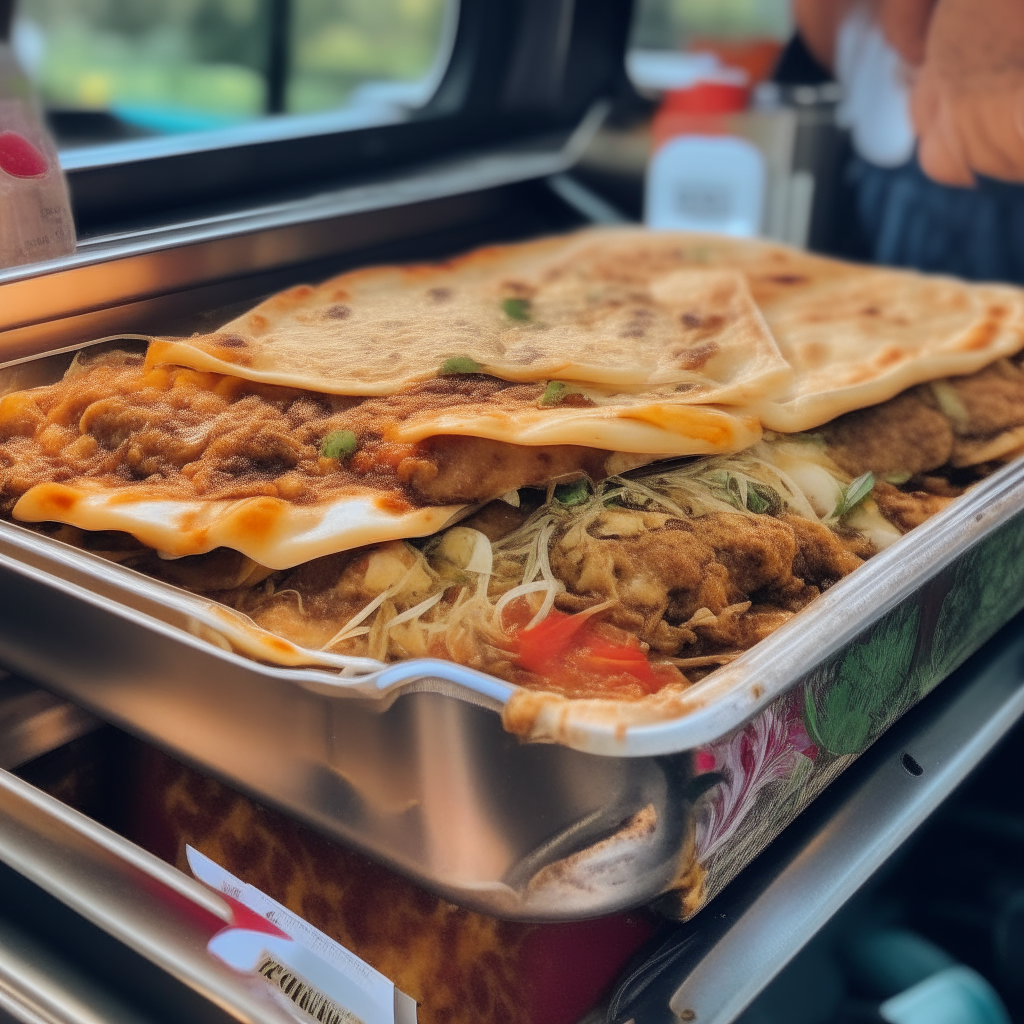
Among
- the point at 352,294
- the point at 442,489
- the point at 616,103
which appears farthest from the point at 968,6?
the point at 442,489

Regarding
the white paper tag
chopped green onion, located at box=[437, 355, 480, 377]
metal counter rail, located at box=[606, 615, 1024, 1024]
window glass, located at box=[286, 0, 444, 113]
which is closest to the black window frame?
window glass, located at box=[286, 0, 444, 113]

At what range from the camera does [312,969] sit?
83 centimetres

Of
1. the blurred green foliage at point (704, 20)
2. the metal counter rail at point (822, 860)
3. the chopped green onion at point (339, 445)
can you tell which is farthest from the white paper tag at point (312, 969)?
the blurred green foliage at point (704, 20)

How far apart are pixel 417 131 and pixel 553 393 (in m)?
1.23

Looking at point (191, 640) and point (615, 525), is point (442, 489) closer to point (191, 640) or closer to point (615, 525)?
point (615, 525)

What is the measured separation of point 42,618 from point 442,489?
0.35 metres

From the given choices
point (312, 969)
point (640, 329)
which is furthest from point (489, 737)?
point (640, 329)

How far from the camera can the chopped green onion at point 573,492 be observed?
1.02 m

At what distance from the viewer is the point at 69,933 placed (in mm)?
853

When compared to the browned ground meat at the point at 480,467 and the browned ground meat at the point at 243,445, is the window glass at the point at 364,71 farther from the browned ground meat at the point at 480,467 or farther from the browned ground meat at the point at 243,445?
the browned ground meat at the point at 480,467

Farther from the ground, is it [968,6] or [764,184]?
[968,6]

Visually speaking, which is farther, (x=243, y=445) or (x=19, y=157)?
(x=19, y=157)

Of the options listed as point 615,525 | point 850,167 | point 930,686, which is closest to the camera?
point 615,525

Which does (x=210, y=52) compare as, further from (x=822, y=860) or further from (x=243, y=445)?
(x=822, y=860)
